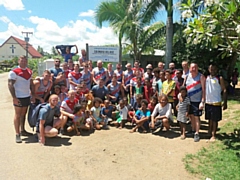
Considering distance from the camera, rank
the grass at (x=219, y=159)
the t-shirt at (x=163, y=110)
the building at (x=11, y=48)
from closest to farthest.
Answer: the grass at (x=219, y=159) → the t-shirt at (x=163, y=110) → the building at (x=11, y=48)

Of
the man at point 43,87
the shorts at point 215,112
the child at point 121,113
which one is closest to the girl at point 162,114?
the child at point 121,113

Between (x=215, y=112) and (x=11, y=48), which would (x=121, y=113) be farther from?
(x=11, y=48)

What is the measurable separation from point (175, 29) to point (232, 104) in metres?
6.00

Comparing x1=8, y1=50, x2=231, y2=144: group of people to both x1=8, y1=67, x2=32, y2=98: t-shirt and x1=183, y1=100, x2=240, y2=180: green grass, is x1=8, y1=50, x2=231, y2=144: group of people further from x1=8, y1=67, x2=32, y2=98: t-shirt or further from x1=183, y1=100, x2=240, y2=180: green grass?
x1=183, y1=100, x2=240, y2=180: green grass

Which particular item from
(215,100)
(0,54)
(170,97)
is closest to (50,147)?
(170,97)

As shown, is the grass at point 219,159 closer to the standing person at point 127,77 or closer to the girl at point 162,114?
the girl at point 162,114

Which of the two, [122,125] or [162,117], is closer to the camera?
[162,117]

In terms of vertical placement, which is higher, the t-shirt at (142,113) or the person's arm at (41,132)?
the t-shirt at (142,113)

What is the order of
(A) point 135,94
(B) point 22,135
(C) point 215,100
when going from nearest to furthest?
(C) point 215,100, (B) point 22,135, (A) point 135,94

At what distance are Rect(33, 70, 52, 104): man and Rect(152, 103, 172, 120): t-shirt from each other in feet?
9.31

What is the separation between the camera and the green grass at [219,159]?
14.4 ft

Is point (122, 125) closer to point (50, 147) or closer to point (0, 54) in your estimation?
point (50, 147)

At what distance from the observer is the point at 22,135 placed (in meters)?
6.44

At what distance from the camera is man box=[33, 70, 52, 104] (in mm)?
6570
